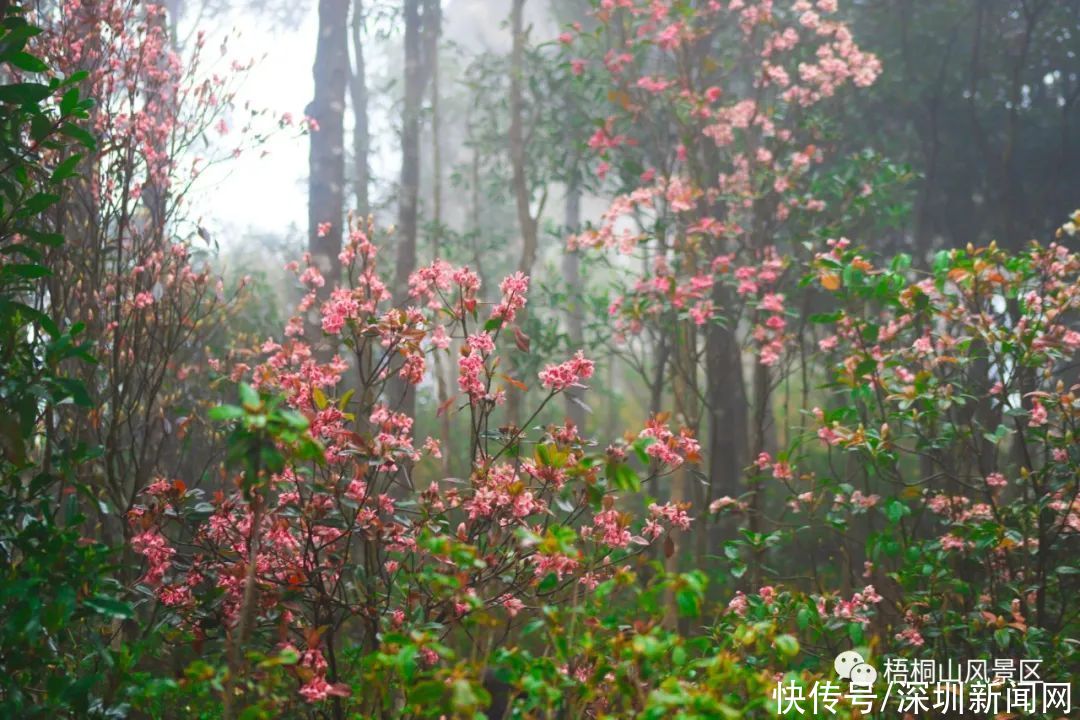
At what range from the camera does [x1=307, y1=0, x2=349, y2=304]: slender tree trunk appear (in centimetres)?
853

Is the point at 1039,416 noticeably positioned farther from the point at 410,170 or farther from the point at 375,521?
the point at 410,170

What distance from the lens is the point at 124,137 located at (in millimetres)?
→ 4305

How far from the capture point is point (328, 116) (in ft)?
28.3

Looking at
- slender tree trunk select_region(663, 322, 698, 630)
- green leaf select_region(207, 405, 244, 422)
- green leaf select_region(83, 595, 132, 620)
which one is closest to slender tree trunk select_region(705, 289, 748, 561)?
slender tree trunk select_region(663, 322, 698, 630)

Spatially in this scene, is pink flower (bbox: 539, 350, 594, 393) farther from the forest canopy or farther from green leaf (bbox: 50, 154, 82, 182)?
green leaf (bbox: 50, 154, 82, 182)

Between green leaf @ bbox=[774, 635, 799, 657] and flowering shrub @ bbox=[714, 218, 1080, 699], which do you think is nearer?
green leaf @ bbox=[774, 635, 799, 657]

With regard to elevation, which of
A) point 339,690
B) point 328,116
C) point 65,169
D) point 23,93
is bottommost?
point 339,690

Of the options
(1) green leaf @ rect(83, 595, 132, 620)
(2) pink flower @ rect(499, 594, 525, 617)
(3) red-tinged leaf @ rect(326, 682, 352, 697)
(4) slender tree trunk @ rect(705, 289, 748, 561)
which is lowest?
(3) red-tinged leaf @ rect(326, 682, 352, 697)

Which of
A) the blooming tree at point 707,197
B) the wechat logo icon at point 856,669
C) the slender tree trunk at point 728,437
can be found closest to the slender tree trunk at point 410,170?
the blooming tree at point 707,197

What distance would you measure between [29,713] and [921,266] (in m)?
8.64

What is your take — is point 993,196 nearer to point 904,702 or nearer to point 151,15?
point 904,702

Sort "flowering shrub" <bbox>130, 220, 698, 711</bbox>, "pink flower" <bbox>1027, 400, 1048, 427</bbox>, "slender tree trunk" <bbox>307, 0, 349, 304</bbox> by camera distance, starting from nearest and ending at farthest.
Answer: "flowering shrub" <bbox>130, 220, 698, 711</bbox>
"pink flower" <bbox>1027, 400, 1048, 427</bbox>
"slender tree trunk" <bbox>307, 0, 349, 304</bbox>

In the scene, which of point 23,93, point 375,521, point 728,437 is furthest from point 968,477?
point 23,93

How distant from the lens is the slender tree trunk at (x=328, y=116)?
8.53 metres
